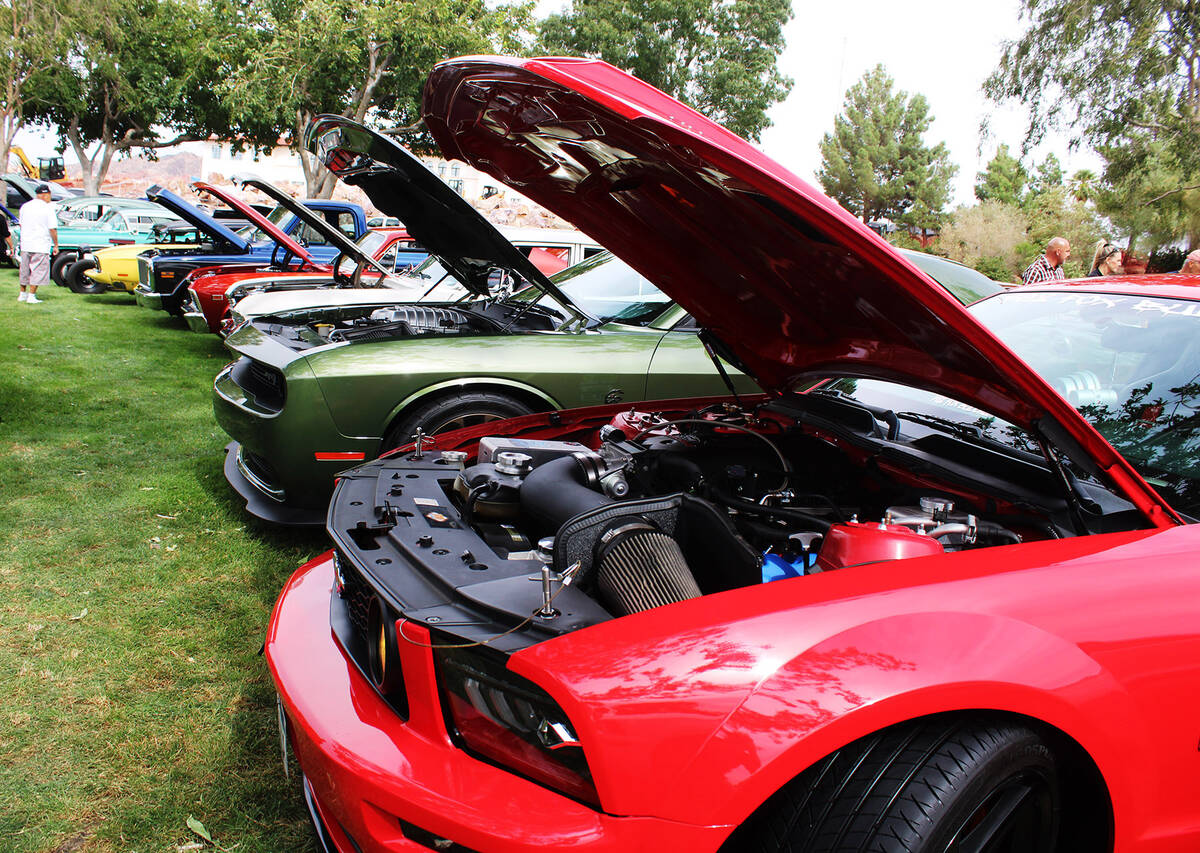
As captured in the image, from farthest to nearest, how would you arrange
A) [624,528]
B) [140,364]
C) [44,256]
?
1. [44,256]
2. [140,364]
3. [624,528]

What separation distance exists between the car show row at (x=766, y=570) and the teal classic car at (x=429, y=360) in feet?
3.38

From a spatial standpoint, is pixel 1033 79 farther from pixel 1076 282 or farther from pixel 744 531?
pixel 744 531

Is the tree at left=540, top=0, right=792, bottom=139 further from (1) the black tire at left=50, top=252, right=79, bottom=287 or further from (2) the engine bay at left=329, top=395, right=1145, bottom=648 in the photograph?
(2) the engine bay at left=329, top=395, right=1145, bottom=648

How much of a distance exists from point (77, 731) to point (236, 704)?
442 mm

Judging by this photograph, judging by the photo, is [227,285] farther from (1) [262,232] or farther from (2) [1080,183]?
(2) [1080,183]

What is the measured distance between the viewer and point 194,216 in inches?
354

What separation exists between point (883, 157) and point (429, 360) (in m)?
60.6

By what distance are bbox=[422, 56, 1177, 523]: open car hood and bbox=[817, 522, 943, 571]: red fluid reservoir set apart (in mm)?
368

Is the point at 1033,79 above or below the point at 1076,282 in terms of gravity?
above

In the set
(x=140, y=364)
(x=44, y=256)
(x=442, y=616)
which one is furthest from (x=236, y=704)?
(x=44, y=256)

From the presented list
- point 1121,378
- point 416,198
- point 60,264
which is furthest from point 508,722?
point 60,264

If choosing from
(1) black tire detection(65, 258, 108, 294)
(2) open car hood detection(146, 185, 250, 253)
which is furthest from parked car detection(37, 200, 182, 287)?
(2) open car hood detection(146, 185, 250, 253)

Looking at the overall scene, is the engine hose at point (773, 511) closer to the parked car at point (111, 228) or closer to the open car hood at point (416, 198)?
the open car hood at point (416, 198)

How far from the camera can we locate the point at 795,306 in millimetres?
2373
